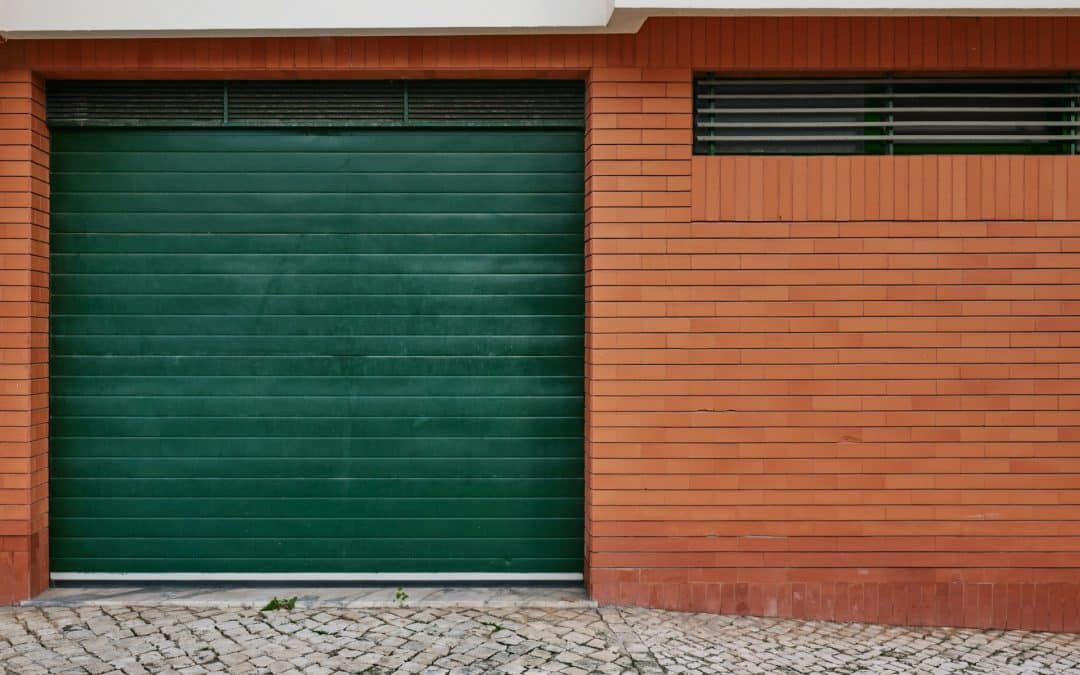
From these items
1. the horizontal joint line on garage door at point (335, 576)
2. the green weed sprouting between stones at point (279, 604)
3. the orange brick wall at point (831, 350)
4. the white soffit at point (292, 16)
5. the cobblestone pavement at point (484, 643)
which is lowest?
the cobblestone pavement at point (484, 643)

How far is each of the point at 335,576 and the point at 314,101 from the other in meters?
3.46

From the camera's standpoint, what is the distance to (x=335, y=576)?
19.2 ft

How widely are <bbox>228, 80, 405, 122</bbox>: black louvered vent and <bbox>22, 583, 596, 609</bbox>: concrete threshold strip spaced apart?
339 cm

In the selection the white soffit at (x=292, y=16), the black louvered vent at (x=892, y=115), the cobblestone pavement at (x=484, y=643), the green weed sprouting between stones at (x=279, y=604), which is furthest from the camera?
the black louvered vent at (x=892, y=115)

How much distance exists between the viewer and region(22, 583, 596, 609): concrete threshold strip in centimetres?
550

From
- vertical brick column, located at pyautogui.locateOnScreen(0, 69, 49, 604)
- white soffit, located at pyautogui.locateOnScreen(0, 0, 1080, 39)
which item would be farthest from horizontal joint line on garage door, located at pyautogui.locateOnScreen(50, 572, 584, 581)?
white soffit, located at pyautogui.locateOnScreen(0, 0, 1080, 39)

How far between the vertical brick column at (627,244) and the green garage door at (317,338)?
391 mm

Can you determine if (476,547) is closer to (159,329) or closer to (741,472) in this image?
(741,472)

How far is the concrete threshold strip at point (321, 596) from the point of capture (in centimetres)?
550

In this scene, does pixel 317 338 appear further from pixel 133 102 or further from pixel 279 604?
pixel 133 102

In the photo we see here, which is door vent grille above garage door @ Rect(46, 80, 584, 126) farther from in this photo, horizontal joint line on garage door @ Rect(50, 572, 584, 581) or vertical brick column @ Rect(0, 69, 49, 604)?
horizontal joint line on garage door @ Rect(50, 572, 584, 581)

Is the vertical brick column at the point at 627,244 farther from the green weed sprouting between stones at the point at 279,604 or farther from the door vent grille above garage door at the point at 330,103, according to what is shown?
the green weed sprouting between stones at the point at 279,604

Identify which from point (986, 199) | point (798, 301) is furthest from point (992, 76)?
point (798, 301)

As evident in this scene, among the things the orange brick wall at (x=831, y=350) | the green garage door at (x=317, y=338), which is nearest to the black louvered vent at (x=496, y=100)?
the green garage door at (x=317, y=338)
